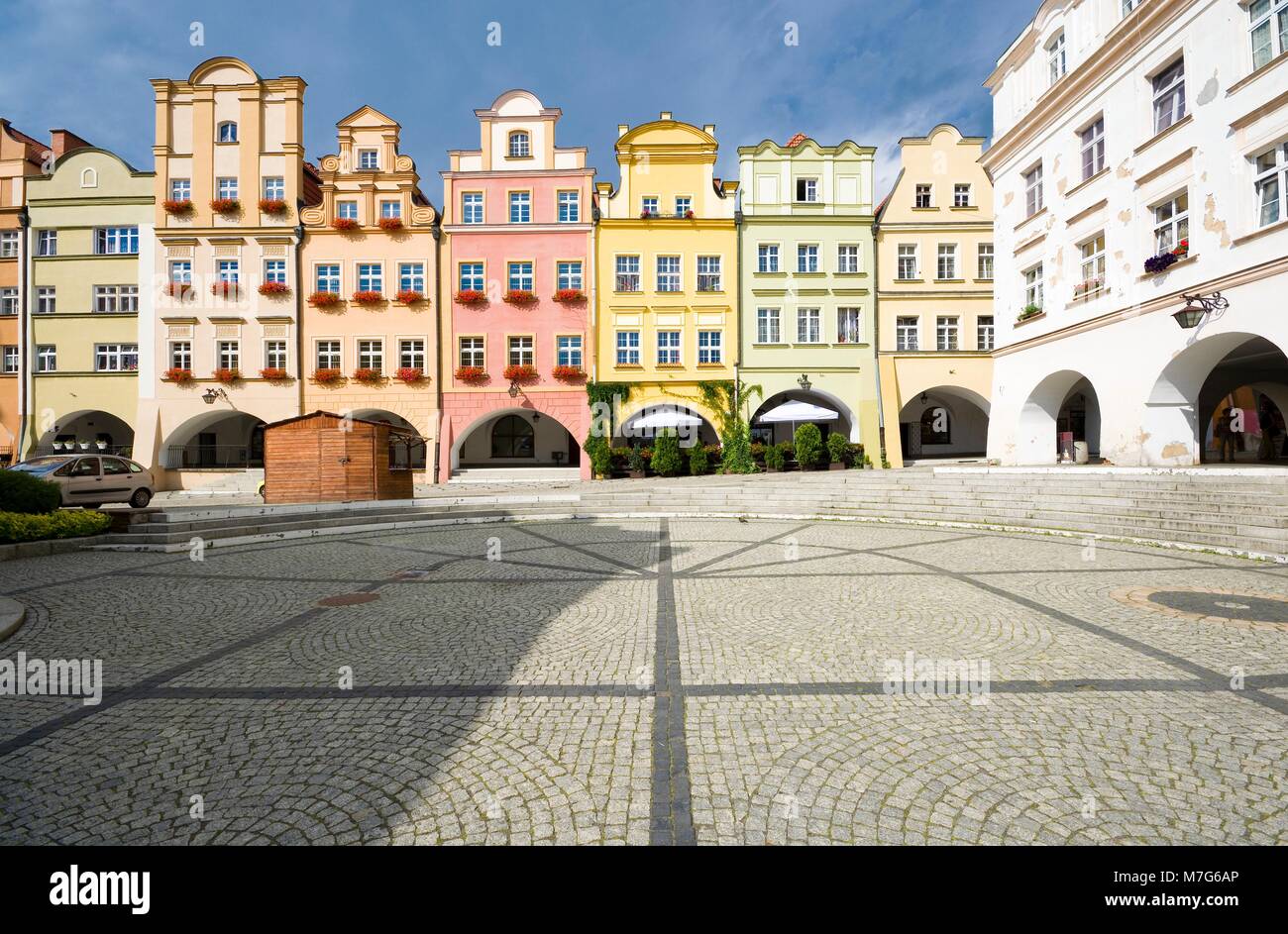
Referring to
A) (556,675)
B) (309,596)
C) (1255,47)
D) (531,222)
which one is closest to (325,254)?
(531,222)

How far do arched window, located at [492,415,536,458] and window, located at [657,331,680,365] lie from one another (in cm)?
988

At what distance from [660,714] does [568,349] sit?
23960 millimetres

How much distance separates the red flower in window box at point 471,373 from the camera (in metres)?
25.9

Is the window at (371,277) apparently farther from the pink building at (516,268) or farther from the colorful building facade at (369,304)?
the pink building at (516,268)

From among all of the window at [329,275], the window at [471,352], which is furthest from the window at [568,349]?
the window at [329,275]

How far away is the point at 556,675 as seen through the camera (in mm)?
4324

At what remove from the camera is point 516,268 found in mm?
26438

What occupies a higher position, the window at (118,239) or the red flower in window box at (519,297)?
the window at (118,239)

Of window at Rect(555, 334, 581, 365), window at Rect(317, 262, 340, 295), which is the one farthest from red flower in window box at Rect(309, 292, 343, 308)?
window at Rect(555, 334, 581, 365)

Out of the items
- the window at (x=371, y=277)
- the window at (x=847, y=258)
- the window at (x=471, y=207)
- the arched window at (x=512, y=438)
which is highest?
the window at (x=471, y=207)

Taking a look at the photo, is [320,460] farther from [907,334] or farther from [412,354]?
[907,334]

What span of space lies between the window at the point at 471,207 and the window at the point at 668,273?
8.18m

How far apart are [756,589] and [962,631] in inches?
90.9

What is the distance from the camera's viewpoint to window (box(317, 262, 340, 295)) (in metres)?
26.1
